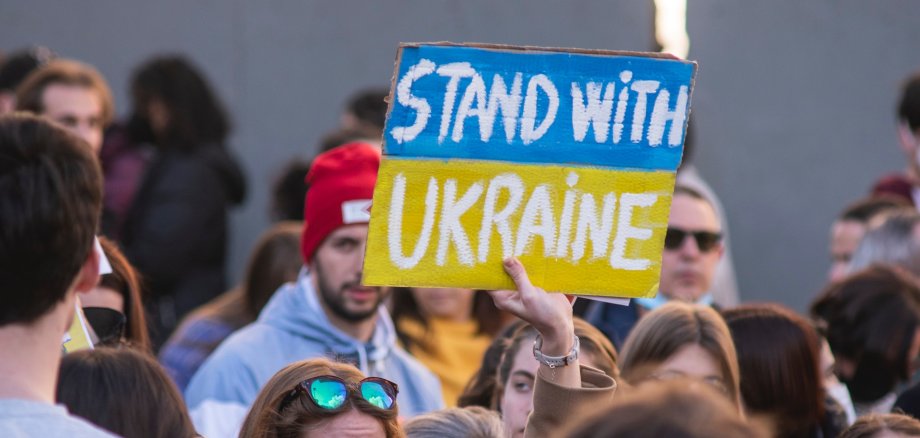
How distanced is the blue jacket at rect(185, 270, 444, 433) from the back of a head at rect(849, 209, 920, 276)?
2176 millimetres

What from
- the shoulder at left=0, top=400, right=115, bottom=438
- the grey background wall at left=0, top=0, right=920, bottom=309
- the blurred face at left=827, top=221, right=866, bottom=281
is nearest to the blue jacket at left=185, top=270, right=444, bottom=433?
the shoulder at left=0, top=400, right=115, bottom=438

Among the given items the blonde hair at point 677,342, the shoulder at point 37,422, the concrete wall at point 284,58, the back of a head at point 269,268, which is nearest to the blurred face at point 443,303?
the back of a head at point 269,268

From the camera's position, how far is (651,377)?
4.45 m

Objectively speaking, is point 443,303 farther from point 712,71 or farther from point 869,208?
point 712,71

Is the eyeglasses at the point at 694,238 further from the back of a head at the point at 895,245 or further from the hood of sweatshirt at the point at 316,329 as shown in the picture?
the hood of sweatshirt at the point at 316,329

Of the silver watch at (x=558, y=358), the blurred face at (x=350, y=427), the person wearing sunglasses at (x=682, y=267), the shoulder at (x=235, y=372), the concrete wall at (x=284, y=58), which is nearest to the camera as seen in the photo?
the silver watch at (x=558, y=358)

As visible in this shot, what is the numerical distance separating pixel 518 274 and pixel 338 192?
215 cm

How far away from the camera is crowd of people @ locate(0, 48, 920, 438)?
7.48 feet

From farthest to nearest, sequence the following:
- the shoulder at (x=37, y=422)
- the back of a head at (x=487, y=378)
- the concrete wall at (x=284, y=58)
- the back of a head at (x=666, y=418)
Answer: the concrete wall at (x=284, y=58) < the back of a head at (x=487, y=378) < the shoulder at (x=37, y=422) < the back of a head at (x=666, y=418)

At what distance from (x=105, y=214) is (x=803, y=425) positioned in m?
3.67

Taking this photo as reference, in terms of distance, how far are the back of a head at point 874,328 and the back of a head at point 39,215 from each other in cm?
376

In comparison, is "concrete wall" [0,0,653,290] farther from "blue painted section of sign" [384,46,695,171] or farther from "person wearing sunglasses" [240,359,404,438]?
"blue painted section of sign" [384,46,695,171]

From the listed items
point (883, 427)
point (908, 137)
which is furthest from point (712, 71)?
point (883, 427)

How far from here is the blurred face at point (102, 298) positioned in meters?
4.40
